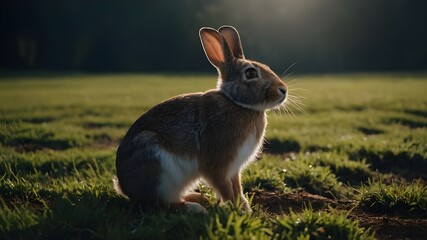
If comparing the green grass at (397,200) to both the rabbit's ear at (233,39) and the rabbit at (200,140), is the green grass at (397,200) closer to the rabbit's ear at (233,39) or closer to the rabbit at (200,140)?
the rabbit at (200,140)

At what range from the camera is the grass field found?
3789mm

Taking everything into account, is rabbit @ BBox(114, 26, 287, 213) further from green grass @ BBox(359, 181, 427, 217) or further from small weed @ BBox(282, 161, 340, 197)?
small weed @ BBox(282, 161, 340, 197)

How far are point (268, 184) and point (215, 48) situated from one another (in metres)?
1.80

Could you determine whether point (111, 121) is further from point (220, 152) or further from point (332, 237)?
point (332, 237)

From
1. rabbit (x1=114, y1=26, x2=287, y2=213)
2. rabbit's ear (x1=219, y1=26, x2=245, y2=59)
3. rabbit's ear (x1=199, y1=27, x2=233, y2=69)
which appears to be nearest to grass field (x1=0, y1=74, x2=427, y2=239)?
rabbit (x1=114, y1=26, x2=287, y2=213)

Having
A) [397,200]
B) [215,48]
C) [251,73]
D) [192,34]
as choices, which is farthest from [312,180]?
[192,34]

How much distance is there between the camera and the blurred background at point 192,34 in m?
48.9

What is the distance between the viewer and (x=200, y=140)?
4586 mm

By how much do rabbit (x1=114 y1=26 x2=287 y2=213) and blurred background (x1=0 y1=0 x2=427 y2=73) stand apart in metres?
40.4

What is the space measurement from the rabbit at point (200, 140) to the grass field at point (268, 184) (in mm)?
278

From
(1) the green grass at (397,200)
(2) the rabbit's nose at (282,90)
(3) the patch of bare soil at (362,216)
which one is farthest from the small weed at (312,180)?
(2) the rabbit's nose at (282,90)

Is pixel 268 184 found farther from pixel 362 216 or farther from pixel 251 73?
pixel 251 73

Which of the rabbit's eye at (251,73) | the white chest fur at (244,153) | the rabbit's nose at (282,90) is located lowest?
the white chest fur at (244,153)

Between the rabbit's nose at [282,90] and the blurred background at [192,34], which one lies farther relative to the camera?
the blurred background at [192,34]
